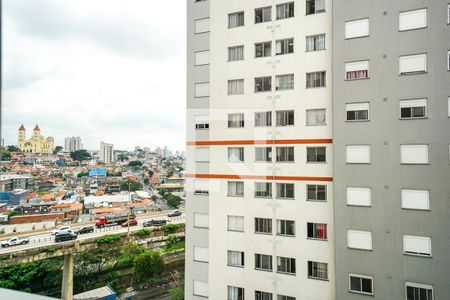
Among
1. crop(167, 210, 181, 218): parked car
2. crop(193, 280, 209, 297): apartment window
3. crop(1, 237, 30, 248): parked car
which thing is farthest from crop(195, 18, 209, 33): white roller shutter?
crop(167, 210, 181, 218): parked car

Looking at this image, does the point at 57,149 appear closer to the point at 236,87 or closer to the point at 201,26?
the point at 201,26

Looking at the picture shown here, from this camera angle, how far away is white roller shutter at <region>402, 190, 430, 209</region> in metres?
3.72

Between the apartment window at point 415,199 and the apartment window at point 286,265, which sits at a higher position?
the apartment window at point 415,199

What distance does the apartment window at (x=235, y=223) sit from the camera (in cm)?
481

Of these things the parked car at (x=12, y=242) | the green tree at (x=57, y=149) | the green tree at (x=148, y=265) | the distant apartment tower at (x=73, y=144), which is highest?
the distant apartment tower at (x=73, y=144)

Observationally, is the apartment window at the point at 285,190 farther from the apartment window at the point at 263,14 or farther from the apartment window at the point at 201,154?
the apartment window at the point at 263,14

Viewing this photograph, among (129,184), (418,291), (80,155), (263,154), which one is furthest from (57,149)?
(418,291)

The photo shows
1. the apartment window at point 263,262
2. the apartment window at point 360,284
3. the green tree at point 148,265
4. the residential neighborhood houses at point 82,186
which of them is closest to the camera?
the apartment window at point 360,284

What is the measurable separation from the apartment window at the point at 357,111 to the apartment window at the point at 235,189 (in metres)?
1.94

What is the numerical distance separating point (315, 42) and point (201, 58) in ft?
6.22

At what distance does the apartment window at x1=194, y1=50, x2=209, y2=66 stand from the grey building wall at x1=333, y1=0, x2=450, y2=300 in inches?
81.7

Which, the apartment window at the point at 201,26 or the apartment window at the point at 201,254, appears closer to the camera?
the apartment window at the point at 201,254

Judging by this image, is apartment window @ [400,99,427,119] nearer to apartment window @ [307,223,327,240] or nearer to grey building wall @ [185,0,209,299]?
apartment window @ [307,223,327,240]

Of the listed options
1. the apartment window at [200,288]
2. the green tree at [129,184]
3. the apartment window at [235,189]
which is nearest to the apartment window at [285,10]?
the apartment window at [235,189]
